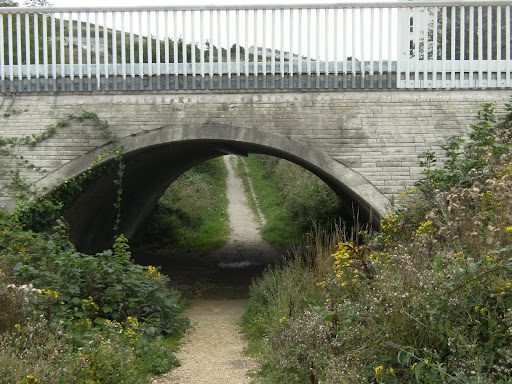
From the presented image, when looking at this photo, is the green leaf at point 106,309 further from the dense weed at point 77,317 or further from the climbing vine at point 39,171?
the climbing vine at point 39,171

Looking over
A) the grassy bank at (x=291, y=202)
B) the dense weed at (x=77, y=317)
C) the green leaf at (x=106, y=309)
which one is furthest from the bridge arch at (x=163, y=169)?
the green leaf at (x=106, y=309)

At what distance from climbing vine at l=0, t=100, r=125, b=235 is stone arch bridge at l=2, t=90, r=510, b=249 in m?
0.09

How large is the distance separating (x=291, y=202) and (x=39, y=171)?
996 centimetres

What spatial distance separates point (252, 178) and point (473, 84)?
1771 cm

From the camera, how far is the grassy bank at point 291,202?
15694 millimetres

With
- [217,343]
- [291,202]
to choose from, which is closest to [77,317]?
[217,343]

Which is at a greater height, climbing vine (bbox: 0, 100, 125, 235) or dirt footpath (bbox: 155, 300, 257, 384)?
climbing vine (bbox: 0, 100, 125, 235)

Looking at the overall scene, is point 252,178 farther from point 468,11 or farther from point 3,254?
point 3,254

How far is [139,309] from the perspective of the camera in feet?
23.2

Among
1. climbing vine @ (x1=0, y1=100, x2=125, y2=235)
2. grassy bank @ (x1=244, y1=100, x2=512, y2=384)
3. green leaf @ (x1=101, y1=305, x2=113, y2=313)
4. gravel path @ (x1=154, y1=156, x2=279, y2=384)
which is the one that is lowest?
gravel path @ (x1=154, y1=156, x2=279, y2=384)

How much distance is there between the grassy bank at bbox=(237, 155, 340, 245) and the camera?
51.5 ft

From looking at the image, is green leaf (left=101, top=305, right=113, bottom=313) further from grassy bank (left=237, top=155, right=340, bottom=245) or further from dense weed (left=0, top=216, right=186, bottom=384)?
grassy bank (left=237, top=155, right=340, bottom=245)

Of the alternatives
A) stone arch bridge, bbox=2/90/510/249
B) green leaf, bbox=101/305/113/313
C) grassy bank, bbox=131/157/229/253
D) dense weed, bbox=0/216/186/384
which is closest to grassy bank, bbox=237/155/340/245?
grassy bank, bbox=131/157/229/253

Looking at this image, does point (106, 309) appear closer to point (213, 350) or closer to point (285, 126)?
point (213, 350)
